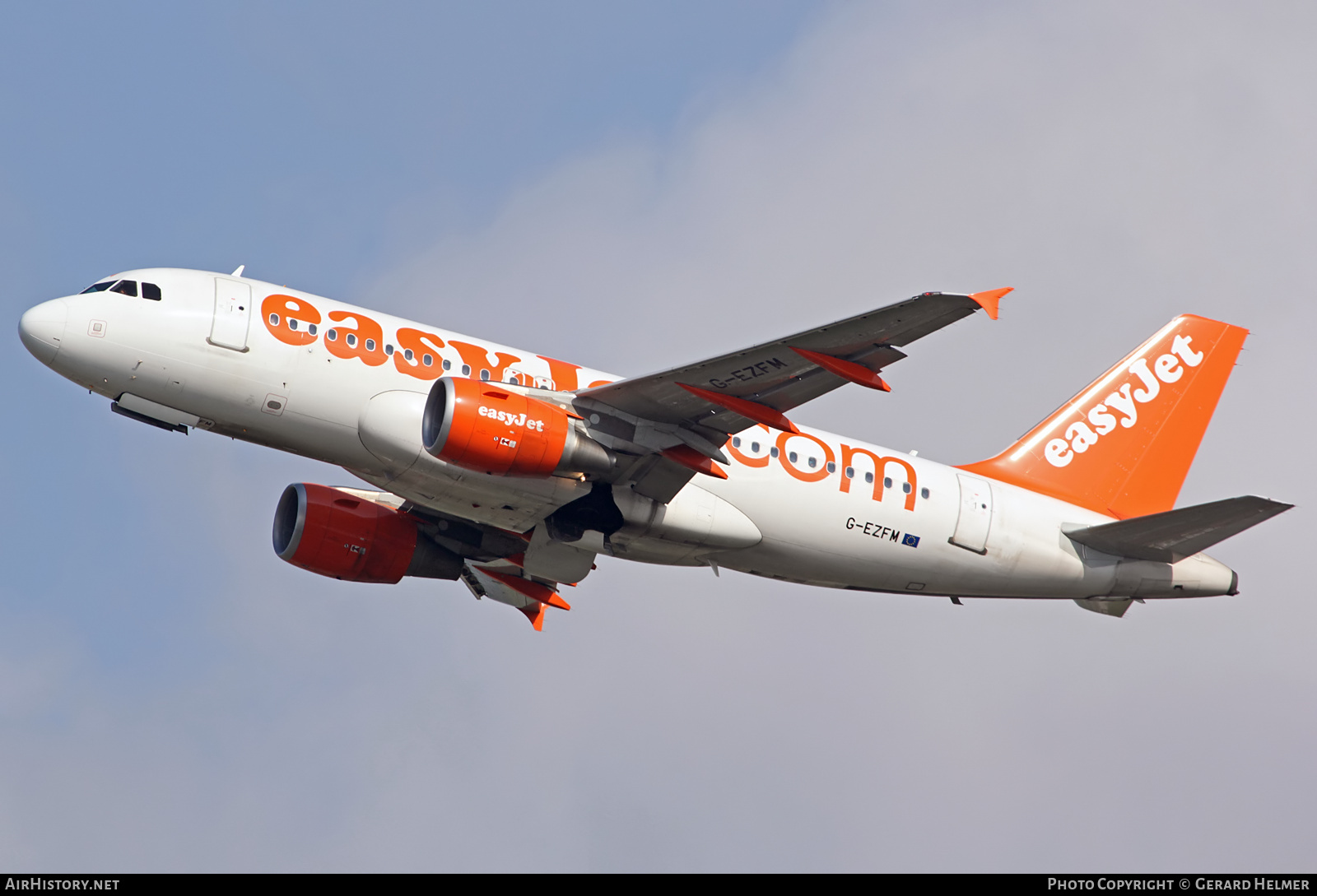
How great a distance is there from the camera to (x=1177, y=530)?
115 ft

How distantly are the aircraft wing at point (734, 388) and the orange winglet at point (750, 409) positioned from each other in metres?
0.02

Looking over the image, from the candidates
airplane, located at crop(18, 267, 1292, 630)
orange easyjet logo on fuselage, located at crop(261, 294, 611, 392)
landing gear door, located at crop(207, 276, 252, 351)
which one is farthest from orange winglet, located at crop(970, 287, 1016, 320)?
landing gear door, located at crop(207, 276, 252, 351)

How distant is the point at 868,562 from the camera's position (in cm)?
3416

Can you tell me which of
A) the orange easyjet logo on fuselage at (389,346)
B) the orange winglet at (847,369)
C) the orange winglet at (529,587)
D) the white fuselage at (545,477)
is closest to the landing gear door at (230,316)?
the white fuselage at (545,477)

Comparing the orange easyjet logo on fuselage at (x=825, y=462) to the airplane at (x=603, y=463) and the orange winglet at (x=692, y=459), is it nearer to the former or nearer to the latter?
the airplane at (x=603, y=463)

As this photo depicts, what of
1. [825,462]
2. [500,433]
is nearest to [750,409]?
[825,462]

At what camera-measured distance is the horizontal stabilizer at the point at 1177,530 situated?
33312mm

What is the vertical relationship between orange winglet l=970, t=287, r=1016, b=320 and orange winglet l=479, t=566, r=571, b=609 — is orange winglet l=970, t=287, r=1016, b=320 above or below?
above

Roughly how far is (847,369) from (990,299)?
3.90 metres

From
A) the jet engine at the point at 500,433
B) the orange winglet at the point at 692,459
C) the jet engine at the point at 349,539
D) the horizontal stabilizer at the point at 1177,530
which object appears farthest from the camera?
the jet engine at the point at 349,539

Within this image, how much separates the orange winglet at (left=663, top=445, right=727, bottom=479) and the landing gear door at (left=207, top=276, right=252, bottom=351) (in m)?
9.27

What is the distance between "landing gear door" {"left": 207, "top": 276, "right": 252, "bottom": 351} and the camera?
30.1m

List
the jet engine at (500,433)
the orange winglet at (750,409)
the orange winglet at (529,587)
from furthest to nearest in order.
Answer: the orange winglet at (529,587) → the orange winglet at (750,409) → the jet engine at (500,433)

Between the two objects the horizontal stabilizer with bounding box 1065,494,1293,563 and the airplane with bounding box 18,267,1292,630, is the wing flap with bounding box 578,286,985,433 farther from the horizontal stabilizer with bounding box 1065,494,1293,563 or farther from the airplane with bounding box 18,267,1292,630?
the horizontal stabilizer with bounding box 1065,494,1293,563
